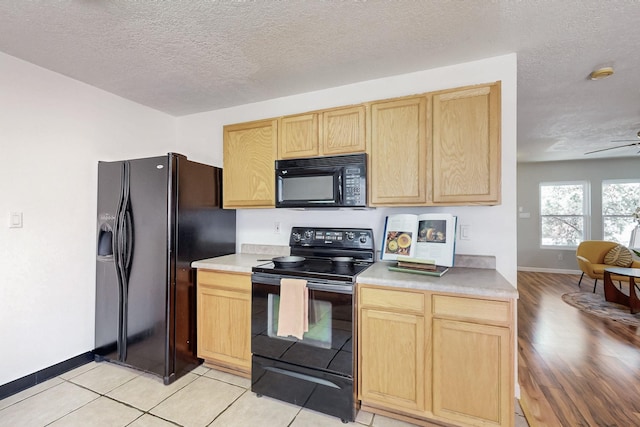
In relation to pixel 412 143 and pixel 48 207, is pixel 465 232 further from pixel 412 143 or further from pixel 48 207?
pixel 48 207

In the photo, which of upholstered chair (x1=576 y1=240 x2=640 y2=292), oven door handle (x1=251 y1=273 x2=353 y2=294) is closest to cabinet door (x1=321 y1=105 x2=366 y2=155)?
oven door handle (x1=251 y1=273 x2=353 y2=294)

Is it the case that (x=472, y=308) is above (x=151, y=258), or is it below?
below

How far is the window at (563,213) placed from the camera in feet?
20.4

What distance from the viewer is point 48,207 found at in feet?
7.45

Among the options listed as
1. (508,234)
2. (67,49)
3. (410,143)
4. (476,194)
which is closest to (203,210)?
(67,49)

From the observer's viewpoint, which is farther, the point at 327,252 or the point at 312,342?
the point at 327,252

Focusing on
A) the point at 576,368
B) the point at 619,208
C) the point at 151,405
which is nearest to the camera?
the point at 151,405

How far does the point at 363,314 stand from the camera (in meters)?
1.82

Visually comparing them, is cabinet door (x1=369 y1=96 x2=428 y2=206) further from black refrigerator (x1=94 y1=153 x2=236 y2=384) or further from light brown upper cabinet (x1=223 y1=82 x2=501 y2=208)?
black refrigerator (x1=94 y1=153 x2=236 y2=384)

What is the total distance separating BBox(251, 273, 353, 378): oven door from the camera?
1.79m

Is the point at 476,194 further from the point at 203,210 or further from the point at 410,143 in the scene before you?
the point at 203,210

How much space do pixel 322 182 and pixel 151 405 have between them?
6.31 ft

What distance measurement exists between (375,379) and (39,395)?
2.33m

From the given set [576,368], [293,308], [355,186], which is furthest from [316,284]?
[576,368]
